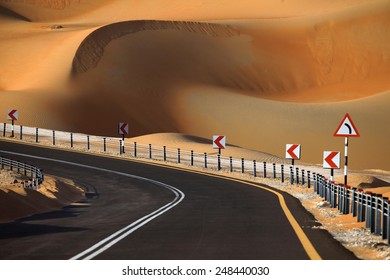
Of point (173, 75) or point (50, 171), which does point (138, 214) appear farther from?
point (173, 75)

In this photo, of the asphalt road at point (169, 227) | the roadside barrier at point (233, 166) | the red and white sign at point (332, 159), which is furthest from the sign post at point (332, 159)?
the asphalt road at point (169, 227)

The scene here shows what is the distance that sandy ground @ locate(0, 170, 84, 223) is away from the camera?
23469mm

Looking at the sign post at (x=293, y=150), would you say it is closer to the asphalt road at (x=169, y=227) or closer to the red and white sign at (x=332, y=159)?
the asphalt road at (x=169, y=227)

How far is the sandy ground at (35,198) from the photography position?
77.0ft

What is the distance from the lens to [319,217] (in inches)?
937

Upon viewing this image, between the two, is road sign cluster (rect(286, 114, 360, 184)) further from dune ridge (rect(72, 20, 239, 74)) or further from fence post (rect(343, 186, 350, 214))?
dune ridge (rect(72, 20, 239, 74))

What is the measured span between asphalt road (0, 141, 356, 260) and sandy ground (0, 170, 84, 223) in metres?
0.64

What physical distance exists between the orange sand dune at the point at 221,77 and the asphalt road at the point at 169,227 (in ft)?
219

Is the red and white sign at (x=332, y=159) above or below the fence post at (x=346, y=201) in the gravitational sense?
above

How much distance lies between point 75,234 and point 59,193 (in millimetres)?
14029

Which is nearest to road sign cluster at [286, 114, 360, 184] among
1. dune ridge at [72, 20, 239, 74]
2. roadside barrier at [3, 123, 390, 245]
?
roadside barrier at [3, 123, 390, 245]

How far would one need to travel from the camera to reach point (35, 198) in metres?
27.4

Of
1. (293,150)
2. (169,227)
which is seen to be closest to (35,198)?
(169,227)

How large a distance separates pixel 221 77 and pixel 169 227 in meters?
119
